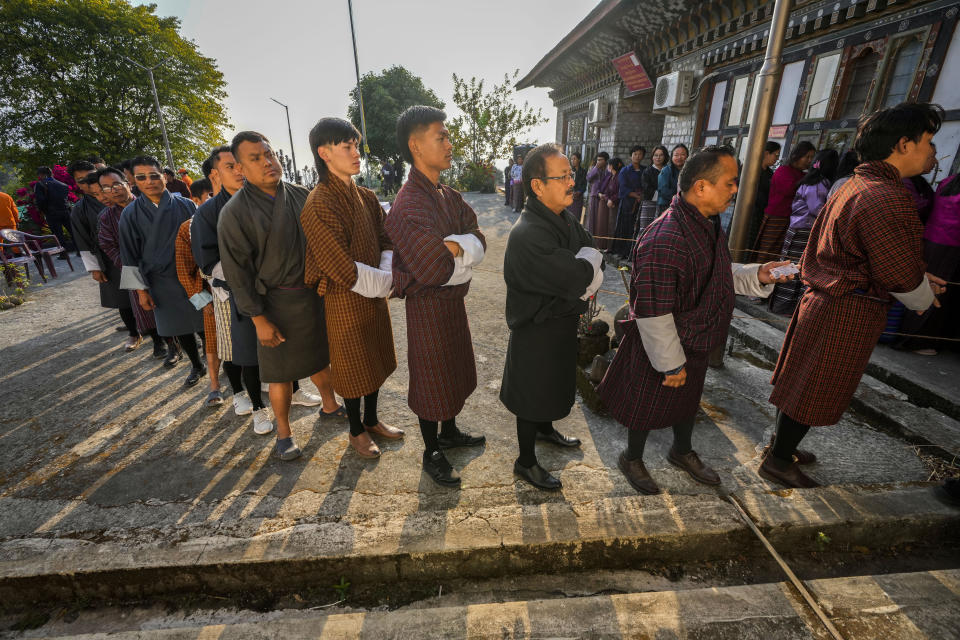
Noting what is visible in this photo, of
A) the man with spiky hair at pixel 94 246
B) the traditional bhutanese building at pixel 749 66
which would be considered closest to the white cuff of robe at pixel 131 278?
the man with spiky hair at pixel 94 246

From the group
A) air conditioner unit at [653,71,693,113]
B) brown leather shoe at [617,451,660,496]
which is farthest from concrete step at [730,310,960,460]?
air conditioner unit at [653,71,693,113]

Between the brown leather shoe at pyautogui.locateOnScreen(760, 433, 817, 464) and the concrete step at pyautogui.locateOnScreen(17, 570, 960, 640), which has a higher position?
the concrete step at pyautogui.locateOnScreen(17, 570, 960, 640)

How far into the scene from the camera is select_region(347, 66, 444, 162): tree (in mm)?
32031

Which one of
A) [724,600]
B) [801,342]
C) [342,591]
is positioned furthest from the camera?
[801,342]

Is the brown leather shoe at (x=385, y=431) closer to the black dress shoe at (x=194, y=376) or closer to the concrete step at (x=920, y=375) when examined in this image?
the black dress shoe at (x=194, y=376)

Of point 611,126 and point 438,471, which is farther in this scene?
point 611,126

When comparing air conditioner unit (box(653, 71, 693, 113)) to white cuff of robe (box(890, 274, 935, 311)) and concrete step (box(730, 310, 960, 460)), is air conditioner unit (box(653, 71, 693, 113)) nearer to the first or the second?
concrete step (box(730, 310, 960, 460))

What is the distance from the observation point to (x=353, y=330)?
2438 millimetres

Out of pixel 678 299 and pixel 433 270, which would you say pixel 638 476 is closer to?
pixel 678 299

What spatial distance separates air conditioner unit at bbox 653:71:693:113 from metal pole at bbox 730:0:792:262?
454 cm

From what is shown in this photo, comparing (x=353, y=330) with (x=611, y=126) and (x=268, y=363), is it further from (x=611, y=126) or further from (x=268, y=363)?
(x=611, y=126)

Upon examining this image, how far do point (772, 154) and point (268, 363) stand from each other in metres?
6.25

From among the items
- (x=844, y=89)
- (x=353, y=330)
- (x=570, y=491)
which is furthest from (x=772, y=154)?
(x=353, y=330)

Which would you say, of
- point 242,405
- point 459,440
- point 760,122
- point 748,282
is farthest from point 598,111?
point 242,405
